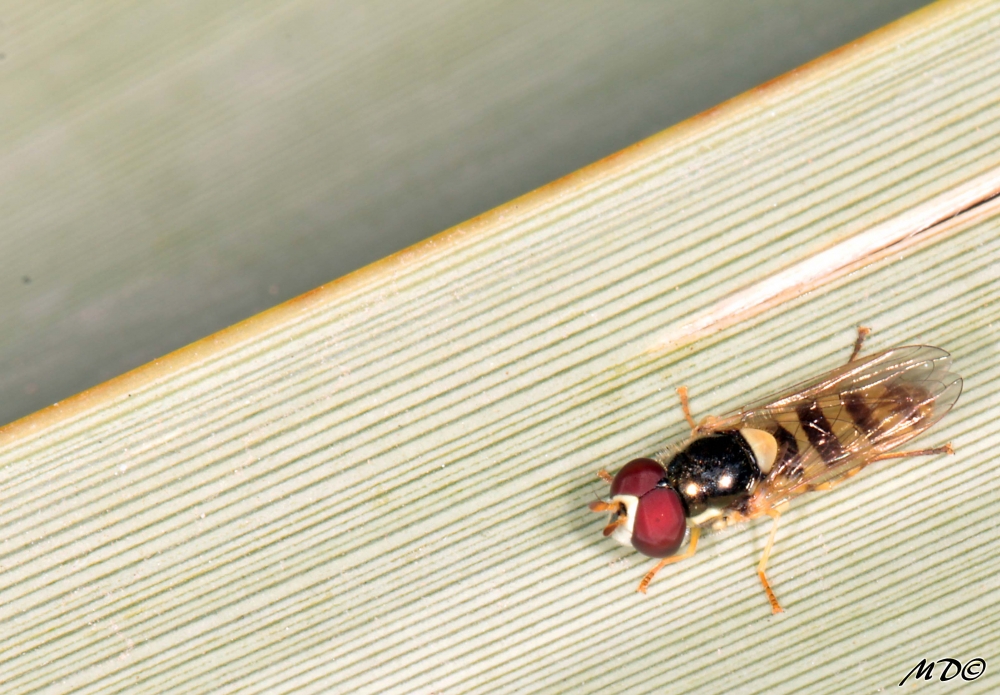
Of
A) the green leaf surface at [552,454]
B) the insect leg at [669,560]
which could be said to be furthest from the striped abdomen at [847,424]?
the insect leg at [669,560]

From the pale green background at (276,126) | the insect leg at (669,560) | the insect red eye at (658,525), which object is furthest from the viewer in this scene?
the pale green background at (276,126)

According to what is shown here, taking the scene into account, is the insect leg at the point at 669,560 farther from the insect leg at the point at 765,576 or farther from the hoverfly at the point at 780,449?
the insect leg at the point at 765,576

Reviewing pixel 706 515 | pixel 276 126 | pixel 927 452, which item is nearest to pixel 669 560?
pixel 706 515

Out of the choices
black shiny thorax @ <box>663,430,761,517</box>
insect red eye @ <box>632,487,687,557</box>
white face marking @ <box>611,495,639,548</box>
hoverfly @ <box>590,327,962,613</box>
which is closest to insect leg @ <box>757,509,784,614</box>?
hoverfly @ <box>590,327,962,613</box>

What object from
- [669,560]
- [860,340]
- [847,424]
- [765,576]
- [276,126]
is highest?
[276,126]

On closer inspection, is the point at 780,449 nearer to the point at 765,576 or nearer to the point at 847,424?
the point at 847,424

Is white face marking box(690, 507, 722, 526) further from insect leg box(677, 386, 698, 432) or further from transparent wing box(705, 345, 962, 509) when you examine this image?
insect leg box(677, 386, 698, 432)
